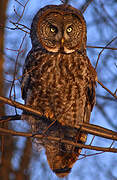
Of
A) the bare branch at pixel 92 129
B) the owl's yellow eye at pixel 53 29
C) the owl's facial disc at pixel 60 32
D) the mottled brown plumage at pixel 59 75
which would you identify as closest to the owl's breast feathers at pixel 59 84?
the mottled brown plumage at pixel 59 75

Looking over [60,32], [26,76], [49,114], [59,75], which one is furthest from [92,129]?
[60,32]

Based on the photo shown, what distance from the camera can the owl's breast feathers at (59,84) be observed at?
12.2 feet

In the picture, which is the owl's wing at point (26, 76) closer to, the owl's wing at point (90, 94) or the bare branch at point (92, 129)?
the owl's wing at point (90, 94)

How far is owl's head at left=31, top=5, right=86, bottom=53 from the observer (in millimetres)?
4062

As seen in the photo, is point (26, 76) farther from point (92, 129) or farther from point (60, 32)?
point (92, 129)

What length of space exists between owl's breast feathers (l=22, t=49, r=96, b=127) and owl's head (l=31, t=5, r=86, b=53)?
192 mm

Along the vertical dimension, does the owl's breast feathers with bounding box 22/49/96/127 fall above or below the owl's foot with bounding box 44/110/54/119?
→ above

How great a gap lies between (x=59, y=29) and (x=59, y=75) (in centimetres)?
76

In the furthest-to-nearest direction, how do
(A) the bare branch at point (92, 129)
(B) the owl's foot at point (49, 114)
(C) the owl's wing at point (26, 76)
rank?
(C) the owl's wing at point (26, 76), (B) the owl's foot at point (49, 114), (A) the bare branch at point (92, 129)

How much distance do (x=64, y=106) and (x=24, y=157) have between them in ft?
7.06

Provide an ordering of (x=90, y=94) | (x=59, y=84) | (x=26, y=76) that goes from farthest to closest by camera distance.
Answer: (x=90, y=94) → (x=26, y=76) → (x=59, y=84)

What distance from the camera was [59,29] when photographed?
4.07 m

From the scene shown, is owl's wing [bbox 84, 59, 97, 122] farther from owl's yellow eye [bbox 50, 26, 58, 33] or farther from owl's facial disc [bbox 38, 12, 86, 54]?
owl's yellow eye [bbox 50, 26, 58, 33]

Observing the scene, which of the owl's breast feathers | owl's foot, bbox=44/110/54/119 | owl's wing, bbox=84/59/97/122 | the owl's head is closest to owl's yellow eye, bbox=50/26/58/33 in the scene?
the owl's head
